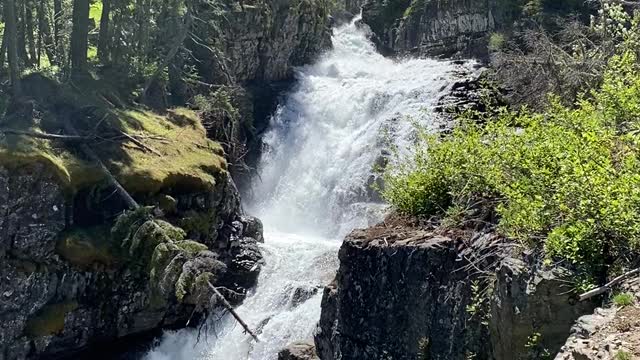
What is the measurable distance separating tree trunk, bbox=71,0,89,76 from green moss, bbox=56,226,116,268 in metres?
7.32

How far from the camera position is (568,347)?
222 inches

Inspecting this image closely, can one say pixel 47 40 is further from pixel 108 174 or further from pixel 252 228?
pixel 252 228

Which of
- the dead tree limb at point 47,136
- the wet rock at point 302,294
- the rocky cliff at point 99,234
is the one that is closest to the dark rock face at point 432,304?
the rocky cliff at point 99,234

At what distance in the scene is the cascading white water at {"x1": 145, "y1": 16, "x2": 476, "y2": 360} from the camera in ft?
55.9

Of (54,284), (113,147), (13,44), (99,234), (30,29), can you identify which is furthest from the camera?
(30,29)

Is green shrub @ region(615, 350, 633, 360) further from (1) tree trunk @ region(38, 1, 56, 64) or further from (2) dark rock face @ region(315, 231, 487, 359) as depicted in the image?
(1) tree trunk @ region(38, 1, 56, 64)

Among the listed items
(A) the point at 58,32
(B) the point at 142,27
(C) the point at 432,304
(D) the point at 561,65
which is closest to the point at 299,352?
(C) the point at 432,304

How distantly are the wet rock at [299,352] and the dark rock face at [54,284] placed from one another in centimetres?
248

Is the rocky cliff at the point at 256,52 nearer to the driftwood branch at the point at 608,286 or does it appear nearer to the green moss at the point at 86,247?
the green moss at the point at 86,247

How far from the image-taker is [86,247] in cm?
1552

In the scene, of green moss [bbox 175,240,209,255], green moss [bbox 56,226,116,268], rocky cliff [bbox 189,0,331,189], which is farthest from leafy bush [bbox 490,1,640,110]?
green moss [bbox 56,226,116,268]

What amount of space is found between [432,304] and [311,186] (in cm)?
1821

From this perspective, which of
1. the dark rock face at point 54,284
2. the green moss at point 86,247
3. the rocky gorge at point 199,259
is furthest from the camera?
the green moss at point 86,247

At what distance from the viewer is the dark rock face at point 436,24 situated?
3438cm
